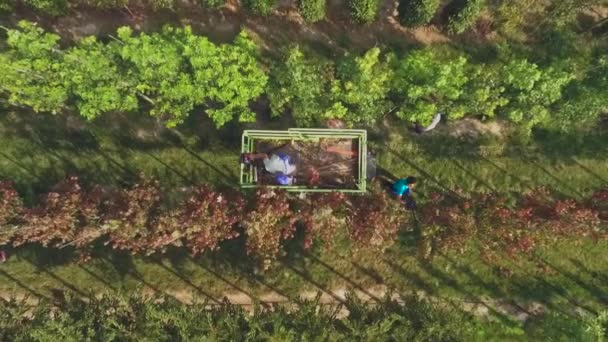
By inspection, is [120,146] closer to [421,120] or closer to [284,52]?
[284,52]

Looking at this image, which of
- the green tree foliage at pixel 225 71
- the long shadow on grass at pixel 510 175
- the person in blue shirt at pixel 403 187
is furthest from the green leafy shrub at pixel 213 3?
the long shadow on grass at pixel 510 175

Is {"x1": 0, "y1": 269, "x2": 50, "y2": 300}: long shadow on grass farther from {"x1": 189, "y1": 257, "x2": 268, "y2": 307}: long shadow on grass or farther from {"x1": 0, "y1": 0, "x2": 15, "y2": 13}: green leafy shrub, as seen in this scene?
{"x1": 0, "y1": 0, "x2": 15, "y2": 13}: green leafy shrub

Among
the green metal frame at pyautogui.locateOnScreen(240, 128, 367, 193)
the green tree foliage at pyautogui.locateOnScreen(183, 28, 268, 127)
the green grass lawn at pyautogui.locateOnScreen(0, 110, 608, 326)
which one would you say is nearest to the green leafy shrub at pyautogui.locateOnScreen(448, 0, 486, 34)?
the green grass lawn at pyautogui.locateOnScreen(0, 110, 608, 326)

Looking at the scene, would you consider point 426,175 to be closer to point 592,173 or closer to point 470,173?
point 470,173

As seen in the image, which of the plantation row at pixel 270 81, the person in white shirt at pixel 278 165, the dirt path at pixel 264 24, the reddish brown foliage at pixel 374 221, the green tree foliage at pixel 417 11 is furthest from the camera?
the dirt path at pixel 264 24

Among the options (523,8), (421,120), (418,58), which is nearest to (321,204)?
(421,120)

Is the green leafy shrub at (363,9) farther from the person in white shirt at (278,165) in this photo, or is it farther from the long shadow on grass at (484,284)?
the long shadow on grass at (484,284)
